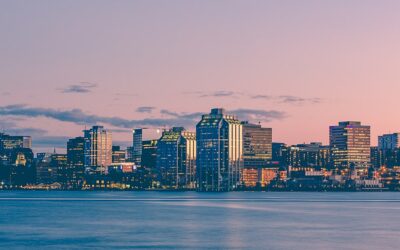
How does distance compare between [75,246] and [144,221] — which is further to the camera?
[144,221]

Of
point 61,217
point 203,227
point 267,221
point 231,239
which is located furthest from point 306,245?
point 61,217

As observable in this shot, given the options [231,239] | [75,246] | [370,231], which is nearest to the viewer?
[75,246]

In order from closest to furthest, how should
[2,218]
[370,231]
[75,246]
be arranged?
[75,246]
[370,231]
[2,218]

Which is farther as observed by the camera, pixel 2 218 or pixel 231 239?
pixel 2 218

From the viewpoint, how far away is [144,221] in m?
126

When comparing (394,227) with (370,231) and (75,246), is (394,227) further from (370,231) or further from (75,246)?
(75,246)

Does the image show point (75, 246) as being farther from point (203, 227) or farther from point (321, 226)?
point (321, 226)

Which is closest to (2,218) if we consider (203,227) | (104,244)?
(203,227)

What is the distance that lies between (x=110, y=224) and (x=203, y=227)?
48.4 ft

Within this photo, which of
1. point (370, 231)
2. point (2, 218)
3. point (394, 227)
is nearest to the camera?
point (370, 231)

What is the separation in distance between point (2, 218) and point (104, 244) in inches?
2110

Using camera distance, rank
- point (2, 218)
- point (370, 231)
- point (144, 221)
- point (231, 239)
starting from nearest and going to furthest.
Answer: point (231, 239), point (370, 231), point (144, 221), point (2, 218)

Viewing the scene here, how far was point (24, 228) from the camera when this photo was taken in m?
111

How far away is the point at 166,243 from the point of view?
89.6m
